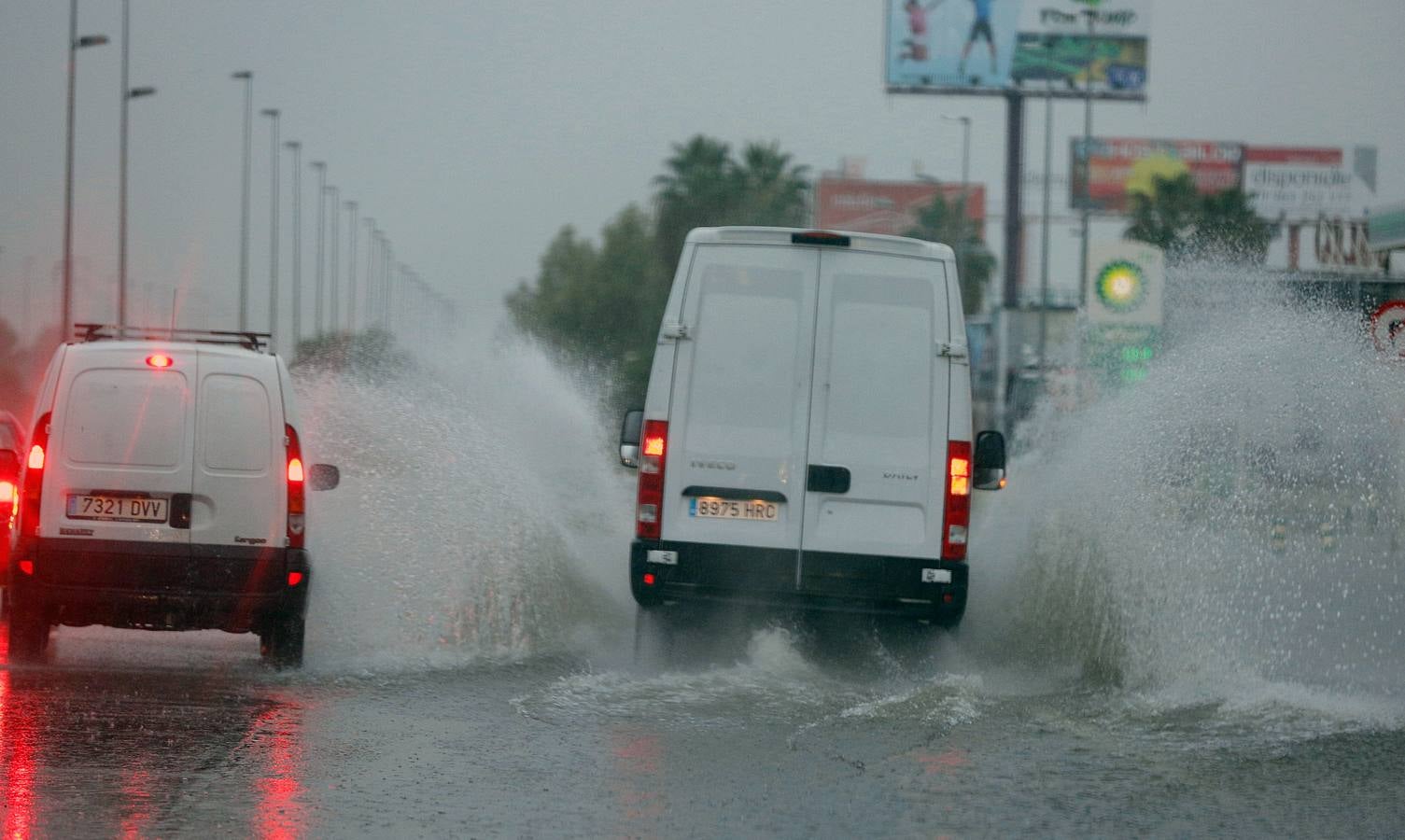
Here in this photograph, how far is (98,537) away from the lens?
10.7m

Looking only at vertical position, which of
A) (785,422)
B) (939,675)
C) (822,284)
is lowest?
(939,675)

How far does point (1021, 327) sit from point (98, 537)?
216 feet

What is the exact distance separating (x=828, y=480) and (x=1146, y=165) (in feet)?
267

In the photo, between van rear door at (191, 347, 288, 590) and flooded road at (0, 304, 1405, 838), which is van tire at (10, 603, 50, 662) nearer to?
flooded road at (0, 304, 1405, 838)

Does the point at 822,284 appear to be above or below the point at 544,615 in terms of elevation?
above

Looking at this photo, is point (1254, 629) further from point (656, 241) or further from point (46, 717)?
point (656, 241)

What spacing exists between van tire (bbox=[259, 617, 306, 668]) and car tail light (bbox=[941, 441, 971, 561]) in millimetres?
3639

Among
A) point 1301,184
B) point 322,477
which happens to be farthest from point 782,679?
point 1301,184

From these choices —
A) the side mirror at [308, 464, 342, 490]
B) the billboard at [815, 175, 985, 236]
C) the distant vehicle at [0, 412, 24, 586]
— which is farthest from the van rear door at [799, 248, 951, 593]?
the billboard at [815, 175, 985, 236]

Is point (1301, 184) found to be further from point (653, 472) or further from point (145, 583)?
point (145, 583)

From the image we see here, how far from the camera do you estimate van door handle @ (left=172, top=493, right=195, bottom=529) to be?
425 inches

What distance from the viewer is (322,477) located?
1177 centimetres

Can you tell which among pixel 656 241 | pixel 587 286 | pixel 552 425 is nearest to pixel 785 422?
pixel 552 425

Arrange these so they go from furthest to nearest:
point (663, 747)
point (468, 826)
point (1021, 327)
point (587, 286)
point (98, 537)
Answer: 1. point (587, 286)
2. point (1021, 327)
3. point (98, 537)
4. point (663, 747)
5. point (468, 826)
